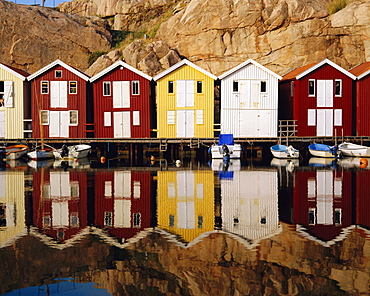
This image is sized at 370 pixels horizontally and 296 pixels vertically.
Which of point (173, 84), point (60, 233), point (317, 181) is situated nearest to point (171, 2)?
point (173, 84)

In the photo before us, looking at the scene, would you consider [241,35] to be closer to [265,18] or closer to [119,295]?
[265,18]

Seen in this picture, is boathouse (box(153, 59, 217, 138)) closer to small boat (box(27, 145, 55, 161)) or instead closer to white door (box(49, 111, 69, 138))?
white door (box(49, 111, 69, 138))

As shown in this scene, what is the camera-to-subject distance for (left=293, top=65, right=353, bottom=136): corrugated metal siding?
45250 millimetres

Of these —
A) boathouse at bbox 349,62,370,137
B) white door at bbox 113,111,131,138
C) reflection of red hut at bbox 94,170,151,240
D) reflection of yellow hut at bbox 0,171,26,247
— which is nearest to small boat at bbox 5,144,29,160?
white door at bbox 113,111,131,138

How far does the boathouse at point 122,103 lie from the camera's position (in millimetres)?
45281

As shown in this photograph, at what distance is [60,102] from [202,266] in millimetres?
36011

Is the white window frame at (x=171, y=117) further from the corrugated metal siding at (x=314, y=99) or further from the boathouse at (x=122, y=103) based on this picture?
the corrugated metal siding at (x=314, y=99)

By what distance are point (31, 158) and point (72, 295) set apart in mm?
33989

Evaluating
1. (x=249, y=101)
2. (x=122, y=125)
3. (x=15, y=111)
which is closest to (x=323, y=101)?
(x=249, y=101)

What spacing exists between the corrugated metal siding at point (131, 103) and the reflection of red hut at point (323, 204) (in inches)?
732

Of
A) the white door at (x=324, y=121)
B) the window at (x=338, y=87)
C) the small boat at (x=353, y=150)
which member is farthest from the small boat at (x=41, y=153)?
the window at (x=338, y=87)

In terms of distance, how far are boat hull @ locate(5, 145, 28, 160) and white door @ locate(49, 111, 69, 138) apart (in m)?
2.69

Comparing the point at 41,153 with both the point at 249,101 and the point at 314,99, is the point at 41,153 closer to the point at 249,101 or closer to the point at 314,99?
the point at 249,101

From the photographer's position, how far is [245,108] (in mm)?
44938
